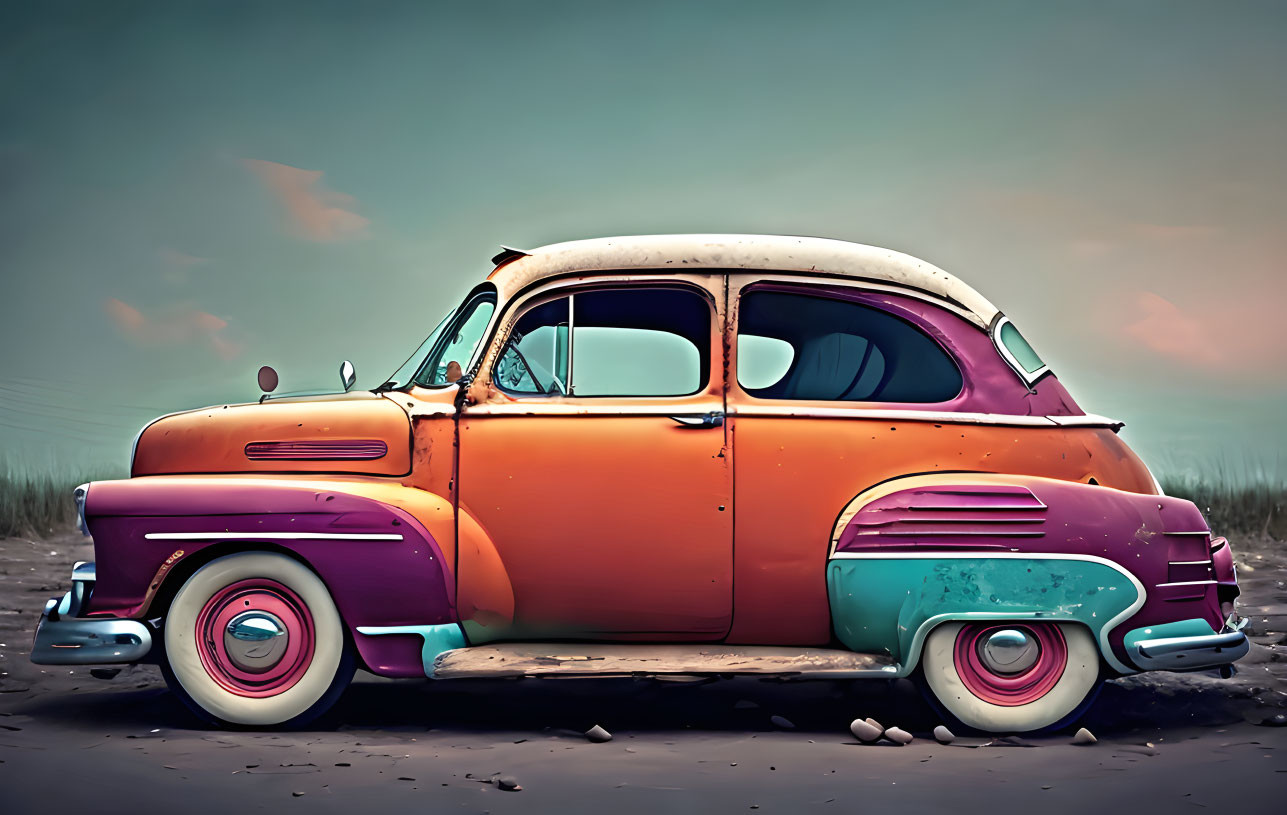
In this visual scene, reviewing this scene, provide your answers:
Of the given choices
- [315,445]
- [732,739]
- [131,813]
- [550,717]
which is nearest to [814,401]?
[732,739]

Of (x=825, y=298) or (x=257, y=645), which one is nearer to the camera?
(x=257, y=645)

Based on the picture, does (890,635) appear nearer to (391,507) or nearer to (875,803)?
(875,803)

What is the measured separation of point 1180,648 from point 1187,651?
0.04 meters

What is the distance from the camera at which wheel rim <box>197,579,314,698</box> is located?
4.85m

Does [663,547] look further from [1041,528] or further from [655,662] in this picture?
[1041,528]

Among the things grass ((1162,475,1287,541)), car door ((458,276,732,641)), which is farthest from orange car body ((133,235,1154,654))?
grass ((1162,475,1287,541))

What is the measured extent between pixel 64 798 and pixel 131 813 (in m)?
0.32

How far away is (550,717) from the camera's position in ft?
17.1

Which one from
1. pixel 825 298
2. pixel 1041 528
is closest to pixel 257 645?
pixel 825 298

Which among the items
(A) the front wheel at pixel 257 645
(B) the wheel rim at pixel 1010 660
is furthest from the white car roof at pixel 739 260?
(A) the front wheel at pixel 257 645

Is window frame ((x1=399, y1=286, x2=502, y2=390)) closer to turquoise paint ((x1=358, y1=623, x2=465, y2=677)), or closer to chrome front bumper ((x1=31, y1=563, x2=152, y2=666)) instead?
turquoise paint ((x1=358, y1=623, x2=465, y2=677))

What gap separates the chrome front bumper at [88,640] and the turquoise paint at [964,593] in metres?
2.90

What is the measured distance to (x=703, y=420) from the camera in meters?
4.91

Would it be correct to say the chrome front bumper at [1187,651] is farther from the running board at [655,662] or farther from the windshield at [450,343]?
the windshield at [450,343]
